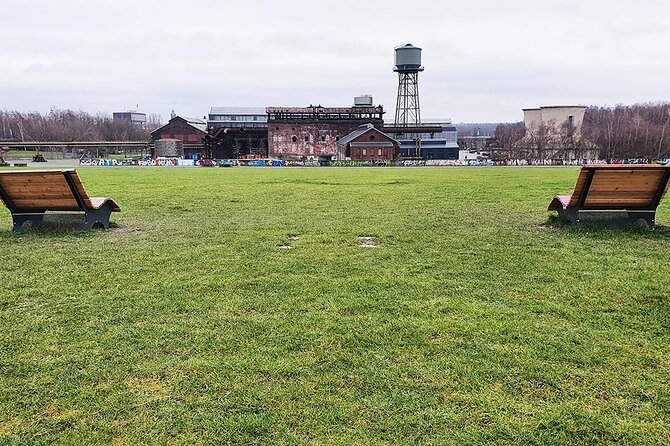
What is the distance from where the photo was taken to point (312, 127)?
255ft

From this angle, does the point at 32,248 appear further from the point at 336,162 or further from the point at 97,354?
the point at 336,162

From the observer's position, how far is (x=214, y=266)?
698cm

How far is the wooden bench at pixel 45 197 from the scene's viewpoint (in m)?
9.18

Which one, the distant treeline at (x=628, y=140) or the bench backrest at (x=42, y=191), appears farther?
the distant treeline at (x=628, y=140)

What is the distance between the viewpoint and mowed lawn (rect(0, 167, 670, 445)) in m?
3.12

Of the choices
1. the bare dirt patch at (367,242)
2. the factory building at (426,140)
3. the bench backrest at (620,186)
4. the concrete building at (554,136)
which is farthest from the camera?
the factory building at (426,140)

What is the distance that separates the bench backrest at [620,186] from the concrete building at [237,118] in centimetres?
8177

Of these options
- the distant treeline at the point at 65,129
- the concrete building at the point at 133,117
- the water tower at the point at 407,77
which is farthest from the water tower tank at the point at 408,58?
the concrete building at the point at 133,117

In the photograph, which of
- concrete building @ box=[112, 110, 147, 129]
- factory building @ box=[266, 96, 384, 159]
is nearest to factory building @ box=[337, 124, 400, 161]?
factory building @ box=[266, 96, 384, 159]

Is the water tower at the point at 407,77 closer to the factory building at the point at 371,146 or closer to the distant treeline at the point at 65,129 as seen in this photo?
the factory building at the point at 371,146

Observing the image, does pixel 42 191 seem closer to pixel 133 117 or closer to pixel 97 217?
pixel 97 217

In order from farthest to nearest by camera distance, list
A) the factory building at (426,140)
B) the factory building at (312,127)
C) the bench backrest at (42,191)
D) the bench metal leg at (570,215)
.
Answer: the factory building at (426,140)
the factory building at (312,127)
the bench metal leg at (570,215)
the bench backrest at (42,191)

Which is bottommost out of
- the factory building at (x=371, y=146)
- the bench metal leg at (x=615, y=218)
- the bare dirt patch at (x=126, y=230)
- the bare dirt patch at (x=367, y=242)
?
the bare dirt patch at (x=367, y=242)

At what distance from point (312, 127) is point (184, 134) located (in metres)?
21.2
